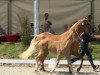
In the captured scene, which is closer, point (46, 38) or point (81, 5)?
point (46, 38)

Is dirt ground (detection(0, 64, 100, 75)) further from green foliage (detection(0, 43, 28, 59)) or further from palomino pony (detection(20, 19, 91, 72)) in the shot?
green foliage (detection(0, 43, 28, 59))

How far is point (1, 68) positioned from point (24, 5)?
7568 millimetres

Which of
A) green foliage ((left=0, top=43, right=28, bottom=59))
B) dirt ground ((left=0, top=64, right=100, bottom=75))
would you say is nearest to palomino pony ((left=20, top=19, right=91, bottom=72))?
dirt ground ((left=0, top=64, right=100, bottom=75))

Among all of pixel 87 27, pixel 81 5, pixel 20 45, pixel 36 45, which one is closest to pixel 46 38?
pixel 36 45

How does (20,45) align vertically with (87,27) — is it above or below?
below

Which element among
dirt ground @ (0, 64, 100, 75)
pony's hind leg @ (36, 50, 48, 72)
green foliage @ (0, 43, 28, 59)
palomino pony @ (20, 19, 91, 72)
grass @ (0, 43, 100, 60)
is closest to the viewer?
palomino pony @ (20, 19, 91, 72)

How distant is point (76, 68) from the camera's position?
14.0m

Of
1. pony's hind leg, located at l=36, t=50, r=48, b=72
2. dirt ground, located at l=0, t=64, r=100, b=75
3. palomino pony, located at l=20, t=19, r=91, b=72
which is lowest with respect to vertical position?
dirt ground, located at l=0, t=64, r=100, b=75

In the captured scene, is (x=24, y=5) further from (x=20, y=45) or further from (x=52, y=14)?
(x=20, y=45)

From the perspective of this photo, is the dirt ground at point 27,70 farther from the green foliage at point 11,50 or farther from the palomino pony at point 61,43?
the green foliage at point 11,50

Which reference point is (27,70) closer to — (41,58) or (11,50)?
(41,58)

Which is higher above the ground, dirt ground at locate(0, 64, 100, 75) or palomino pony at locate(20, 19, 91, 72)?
palomino pony at locate(20, 19, 91, 72)

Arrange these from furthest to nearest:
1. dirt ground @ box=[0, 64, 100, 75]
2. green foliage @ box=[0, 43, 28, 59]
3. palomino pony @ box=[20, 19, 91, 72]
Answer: green foliage @ box=[0, 43, 28, 59] < dirt ground @ box=[0, 64, 100, 75] < palomino pony @ box=[20, 19, 91, 72]

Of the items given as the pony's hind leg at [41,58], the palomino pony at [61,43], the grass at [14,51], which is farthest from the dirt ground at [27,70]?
the grass at [14,51]
